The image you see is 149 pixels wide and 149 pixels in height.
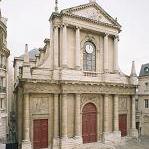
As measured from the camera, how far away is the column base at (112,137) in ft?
73.0

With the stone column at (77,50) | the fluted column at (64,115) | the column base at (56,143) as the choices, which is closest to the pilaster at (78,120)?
the fluted column at (64,115)

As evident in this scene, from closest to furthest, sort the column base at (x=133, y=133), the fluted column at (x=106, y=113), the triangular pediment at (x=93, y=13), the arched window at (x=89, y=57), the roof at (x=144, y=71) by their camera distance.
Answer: the triangular pediment at (x=93, y=13)
the fluted column at (x=106, y=113)
the arched window at (x=89, y=57)
the column base at (x=133, y=133)
the roof at (x=144, y=71)

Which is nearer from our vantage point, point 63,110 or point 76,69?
point 63,110

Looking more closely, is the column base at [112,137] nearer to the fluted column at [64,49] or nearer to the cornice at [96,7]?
the fluted column at [64,49]

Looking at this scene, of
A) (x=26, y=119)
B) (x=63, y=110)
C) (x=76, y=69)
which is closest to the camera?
(x=26, y=119)

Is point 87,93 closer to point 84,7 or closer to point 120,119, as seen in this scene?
point 120,119

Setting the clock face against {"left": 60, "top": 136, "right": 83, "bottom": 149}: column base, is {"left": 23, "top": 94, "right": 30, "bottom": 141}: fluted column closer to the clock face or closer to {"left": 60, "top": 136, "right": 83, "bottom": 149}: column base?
{"left": 60, "top": 136, "right": 83, "bottom": 149}: column base

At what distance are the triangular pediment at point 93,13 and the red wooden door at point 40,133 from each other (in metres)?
10.6

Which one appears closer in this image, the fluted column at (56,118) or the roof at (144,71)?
the fluted column at (56,118)

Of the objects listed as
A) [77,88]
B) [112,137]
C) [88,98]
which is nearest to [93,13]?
[77,88]

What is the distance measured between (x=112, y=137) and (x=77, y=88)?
657cm

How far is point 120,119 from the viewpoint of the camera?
24.3 m

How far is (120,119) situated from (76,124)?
611 cm

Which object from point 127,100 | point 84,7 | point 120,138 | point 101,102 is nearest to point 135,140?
point 120,138
